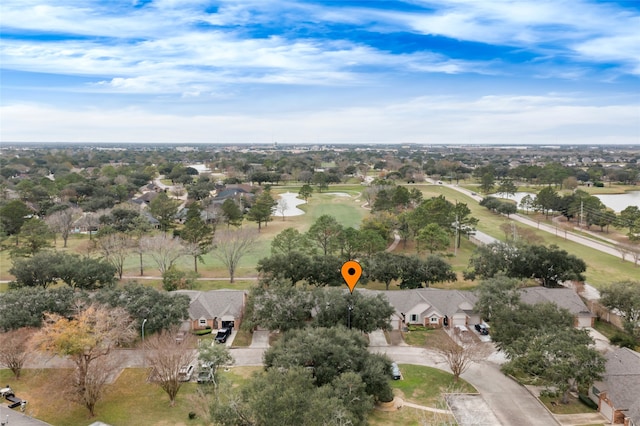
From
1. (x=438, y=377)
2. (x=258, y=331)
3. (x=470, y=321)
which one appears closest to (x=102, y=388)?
(x=258, y=331)

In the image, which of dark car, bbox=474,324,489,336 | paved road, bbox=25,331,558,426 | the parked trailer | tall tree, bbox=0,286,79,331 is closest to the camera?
paved road, bbox=25,331,558,426

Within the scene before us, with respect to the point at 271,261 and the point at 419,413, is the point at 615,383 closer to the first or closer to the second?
the point at 419,413

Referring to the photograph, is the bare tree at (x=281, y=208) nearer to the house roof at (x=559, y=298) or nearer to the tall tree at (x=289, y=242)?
the tall tree at (x=289, y=242)

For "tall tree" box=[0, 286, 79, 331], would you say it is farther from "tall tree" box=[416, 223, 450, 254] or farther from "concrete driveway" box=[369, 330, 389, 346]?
"tall tree" box=[416, 223, 450, 254]

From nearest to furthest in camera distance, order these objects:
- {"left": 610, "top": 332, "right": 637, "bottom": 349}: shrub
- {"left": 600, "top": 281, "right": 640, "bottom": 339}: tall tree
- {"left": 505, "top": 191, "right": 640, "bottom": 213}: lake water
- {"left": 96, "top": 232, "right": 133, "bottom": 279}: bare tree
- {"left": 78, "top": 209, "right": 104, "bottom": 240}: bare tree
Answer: {"left": 610, "top": 332, "right": 637, "bottom": 349}: shrub < {"left": 600, "top": 281, "right": 640, "bottom": 339}: tall tree < {"left": 96, "top": 232, "right": 133, "bottom": 279}: bare tree < {"left": 78, "top": 209, "right": 104, "bottom": 240}: bare tree < {"left": 505, "top": 191, "right": 640, "bottom": 213}: lake water

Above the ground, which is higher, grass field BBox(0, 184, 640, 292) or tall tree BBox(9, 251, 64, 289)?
tall tree BBox(9, 251, 64, 289)

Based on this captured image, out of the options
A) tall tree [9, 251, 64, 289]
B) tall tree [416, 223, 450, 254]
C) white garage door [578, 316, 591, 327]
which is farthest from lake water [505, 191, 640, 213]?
tall tree [9, 251, 64, 289]

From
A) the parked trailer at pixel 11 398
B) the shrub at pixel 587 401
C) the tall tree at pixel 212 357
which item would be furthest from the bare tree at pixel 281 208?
the shrub at pixel 587 401

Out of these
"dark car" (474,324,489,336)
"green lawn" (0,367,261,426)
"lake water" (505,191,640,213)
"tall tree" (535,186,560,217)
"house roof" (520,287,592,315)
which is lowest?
"green lawn" (0,367,261,426)
